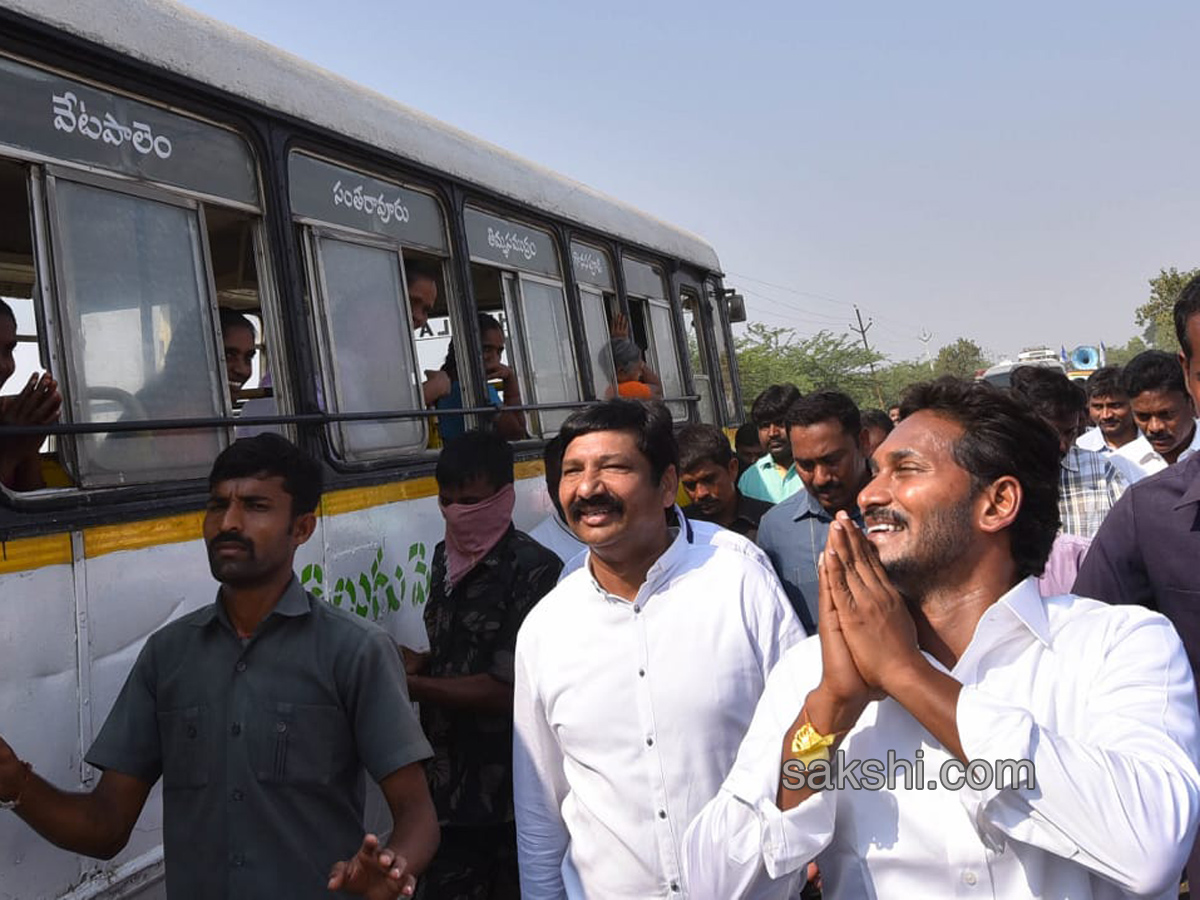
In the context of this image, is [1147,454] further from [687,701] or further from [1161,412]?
[687,701]

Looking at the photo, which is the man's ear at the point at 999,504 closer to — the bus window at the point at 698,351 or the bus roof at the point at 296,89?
the bus roof at the point at 296,89

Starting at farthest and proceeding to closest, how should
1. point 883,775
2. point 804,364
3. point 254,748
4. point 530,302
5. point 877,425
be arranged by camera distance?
point 804,364, point 877,425, point 530,302, point 254,748, point 883,775

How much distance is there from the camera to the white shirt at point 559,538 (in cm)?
425

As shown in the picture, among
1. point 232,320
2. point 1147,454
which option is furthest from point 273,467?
point 1147,454

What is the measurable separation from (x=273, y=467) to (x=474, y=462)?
1.05 meters

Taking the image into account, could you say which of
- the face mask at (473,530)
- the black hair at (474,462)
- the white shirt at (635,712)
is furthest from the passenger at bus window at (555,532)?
the white shirt at (635,712)

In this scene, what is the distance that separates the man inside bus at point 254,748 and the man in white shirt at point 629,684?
308mm

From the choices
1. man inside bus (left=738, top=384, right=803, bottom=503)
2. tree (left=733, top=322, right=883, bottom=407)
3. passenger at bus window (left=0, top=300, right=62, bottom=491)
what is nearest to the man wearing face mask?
passenger at bus window (left=0, top=300, right=62, bottom=491)

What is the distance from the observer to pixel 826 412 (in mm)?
3912

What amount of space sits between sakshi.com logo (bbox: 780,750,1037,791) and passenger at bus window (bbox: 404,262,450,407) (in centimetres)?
327

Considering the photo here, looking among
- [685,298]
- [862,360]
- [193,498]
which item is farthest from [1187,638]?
[862,360]

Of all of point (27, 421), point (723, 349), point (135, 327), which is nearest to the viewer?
point (27, 421)

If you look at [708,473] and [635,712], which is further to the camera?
[708,473]

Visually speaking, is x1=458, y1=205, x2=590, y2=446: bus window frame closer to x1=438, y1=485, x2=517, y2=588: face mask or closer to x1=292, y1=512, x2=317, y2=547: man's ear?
x1=438, y1=485, x2=517, y2=588: face mask
